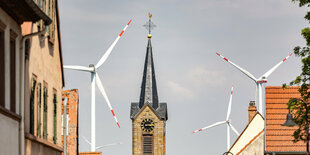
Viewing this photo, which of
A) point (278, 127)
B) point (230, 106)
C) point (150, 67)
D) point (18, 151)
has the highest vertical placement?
point (150, 67)

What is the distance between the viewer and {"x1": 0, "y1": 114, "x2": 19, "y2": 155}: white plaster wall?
1866cm

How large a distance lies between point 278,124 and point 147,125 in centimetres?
9706

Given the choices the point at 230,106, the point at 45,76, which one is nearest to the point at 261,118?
the point at 45,76

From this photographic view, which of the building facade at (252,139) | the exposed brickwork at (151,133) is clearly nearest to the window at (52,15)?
the building facade at (252,139)

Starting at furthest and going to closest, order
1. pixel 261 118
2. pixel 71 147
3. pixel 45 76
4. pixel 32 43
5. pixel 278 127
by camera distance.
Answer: pixel 261 118 < pixel 278 127 < pixel 71 147 < pixel 45 76 < pixel 32 43

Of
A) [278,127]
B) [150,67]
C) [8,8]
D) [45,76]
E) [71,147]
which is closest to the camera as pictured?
[8,8]

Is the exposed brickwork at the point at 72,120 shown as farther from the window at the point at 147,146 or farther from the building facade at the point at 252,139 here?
the window at the point at 147,146

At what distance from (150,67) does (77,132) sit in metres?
94.2

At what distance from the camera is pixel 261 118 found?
183 feet

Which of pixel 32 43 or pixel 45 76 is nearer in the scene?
pixel 32 43

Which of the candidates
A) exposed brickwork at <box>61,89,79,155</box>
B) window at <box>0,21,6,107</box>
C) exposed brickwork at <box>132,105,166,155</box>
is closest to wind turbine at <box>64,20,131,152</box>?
exposed brickwork at <box>61,89,79,155</box>

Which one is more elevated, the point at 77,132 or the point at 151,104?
the point at 151,104

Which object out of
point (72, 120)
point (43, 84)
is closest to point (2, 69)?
point (43, 84)

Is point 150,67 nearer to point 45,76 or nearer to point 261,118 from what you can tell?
point 261,118
